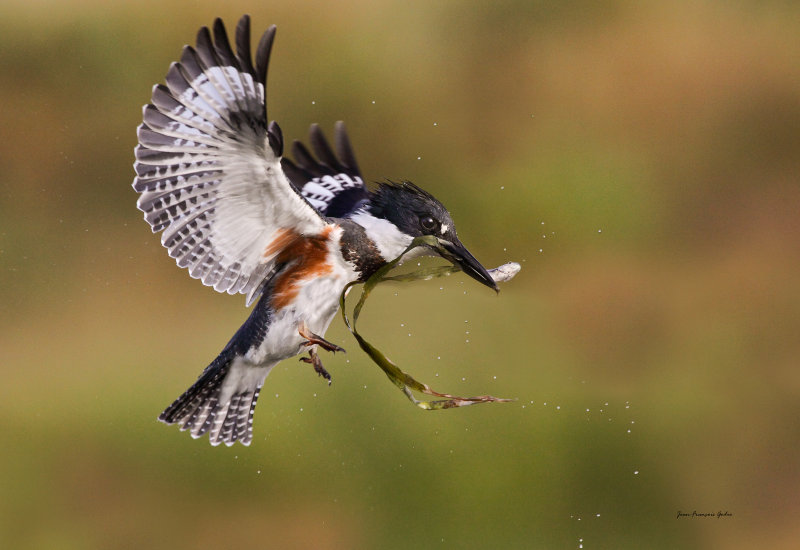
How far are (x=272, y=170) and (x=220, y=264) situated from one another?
1.07 feet

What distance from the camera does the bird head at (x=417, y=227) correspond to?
230cm

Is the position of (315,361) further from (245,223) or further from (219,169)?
(219,169)

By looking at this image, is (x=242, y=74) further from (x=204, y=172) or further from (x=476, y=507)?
(x=476, y=507)

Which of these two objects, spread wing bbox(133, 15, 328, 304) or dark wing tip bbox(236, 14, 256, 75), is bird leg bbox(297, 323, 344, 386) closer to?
spread wing bbox(133, 15, 328, 304)

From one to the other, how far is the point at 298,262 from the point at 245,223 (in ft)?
0.50

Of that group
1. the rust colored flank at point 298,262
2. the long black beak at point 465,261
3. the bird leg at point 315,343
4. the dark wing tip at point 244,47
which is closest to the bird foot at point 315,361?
the bird leg at point 315,343

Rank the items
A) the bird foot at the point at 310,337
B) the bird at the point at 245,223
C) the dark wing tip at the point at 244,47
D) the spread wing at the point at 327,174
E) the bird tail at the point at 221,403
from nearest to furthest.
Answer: the dark wing tip at the point at 244,47, the bird at the point at 245,223, the bird foot at the point at 310,337, the bird tail at the point at 221,403, the spread wing at the point at 327,174

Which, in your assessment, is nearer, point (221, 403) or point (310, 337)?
point (310, 337)

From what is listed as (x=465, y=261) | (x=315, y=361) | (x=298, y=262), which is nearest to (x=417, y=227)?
(x=465, y=261)

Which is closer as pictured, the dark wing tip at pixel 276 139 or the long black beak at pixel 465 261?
the dark wing tip at pixel 276 139

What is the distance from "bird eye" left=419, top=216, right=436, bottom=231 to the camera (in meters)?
2.30

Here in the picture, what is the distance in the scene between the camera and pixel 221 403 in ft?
8.16

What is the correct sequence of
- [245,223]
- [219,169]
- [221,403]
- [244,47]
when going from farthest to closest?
1. [221,403]
2. [245,223]
3. [219,169]
4. [244,47]

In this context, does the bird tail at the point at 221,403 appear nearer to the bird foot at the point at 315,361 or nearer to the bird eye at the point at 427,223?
the bird foot at the point at 315,361
